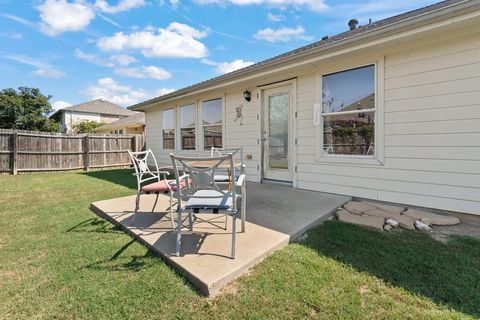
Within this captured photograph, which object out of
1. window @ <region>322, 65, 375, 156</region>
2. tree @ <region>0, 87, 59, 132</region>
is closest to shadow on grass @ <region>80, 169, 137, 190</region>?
window @ <region>322, 65, 375, 156</region>

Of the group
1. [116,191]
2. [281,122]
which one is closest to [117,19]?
[116,191]

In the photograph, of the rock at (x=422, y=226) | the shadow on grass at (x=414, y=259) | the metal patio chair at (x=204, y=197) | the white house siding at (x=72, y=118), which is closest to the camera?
the shadow on grass at (x=414, y=259)

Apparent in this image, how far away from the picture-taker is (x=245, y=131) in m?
5.97

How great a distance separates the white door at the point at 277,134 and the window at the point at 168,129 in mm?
4170

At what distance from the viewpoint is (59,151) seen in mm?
9766

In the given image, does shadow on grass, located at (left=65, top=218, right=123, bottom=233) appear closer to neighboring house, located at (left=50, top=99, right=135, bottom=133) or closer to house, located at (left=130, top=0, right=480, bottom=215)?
house, located at (left=130, top=0, right=480, bottom=215)

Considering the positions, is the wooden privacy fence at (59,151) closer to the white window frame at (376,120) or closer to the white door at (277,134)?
the white door at (277,134)

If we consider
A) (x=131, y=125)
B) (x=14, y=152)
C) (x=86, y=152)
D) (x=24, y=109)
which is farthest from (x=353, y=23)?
(x=24, y=109)

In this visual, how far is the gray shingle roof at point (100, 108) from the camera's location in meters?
28.6

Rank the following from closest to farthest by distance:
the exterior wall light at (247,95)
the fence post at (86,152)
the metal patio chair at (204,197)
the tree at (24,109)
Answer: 1. the metal patio chair at (204,197)
2. the exterior wall light at (247,95)
3. the fence post at (86,152)
4. the tree at (24,109)

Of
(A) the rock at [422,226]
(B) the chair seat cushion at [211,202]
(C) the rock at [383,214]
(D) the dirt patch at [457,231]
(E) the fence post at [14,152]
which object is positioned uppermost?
(E) the fence post at [14,152]

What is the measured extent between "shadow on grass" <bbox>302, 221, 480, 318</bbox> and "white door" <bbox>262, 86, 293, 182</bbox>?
239 cm

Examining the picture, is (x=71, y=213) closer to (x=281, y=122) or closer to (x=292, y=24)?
(x=281, y=122)

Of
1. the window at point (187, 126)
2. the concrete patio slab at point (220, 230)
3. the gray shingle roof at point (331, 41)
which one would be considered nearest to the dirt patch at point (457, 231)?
the concrete patio slab at point (220, 230)
